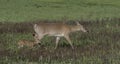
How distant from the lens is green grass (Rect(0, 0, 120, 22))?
103ft

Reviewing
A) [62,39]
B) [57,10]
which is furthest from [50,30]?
[57,10]

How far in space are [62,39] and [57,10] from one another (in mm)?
15363

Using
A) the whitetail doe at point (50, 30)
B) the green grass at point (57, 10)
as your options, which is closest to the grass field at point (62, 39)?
the green grass at point (57, 10)

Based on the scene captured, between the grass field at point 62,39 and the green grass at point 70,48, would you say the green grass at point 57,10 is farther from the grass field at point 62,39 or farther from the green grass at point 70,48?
the green grass at point 70,48

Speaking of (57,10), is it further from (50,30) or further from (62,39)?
(50,30)

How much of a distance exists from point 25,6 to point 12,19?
941 centimetres

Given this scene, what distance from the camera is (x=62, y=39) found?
21.4m

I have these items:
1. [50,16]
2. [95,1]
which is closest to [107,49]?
[50,16]

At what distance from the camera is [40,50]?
1617 centimetres

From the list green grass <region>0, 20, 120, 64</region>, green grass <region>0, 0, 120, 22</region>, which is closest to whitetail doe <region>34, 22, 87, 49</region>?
green grass <region>0, 20, 120, 64</region>

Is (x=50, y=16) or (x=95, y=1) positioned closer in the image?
(x=50, y=16)

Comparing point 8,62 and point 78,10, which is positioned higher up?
point 8,62

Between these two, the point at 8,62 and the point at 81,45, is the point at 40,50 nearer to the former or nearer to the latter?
the point at 81,45

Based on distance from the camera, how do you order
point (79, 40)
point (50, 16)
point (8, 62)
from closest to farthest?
point (8, 62) → point (79, 40) → point (50, 16)
